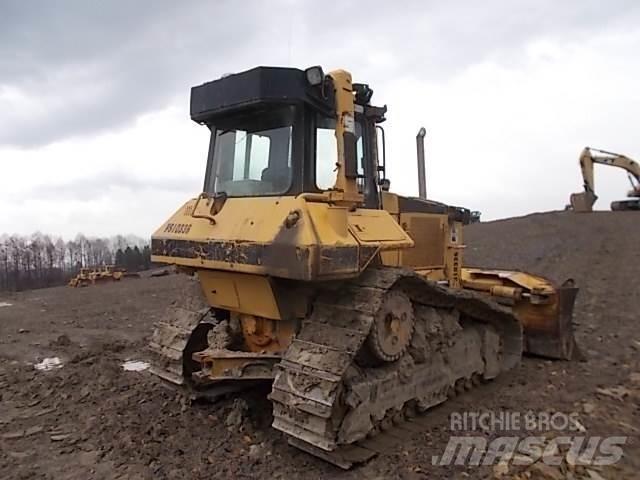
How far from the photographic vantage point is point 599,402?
17.8ft

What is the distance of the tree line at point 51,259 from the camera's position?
4972 centimetres

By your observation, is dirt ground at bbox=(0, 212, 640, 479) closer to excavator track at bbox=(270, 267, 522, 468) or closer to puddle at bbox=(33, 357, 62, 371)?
puddle at bbox=(33, 357, 62, 371)

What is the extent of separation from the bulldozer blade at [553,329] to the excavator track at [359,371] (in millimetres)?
1882

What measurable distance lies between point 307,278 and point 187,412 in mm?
2384

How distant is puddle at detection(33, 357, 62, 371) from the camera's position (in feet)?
24.5

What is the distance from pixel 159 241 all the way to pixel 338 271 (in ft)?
6.41

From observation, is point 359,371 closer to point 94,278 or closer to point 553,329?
point 553,329

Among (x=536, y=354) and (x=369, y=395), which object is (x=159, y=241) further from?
(x=536, y=354)

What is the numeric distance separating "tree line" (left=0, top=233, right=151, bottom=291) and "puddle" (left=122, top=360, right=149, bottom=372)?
37.9 m

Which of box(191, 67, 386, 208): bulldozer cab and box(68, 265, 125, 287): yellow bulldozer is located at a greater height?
box(191, 67, 386, 208): bulldozer cab

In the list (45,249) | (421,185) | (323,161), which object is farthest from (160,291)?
(45,249)

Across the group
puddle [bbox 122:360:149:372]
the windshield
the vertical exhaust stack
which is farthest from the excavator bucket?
the windshield

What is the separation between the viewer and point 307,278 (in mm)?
3965

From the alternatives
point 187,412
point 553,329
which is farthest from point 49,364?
point 553,329
